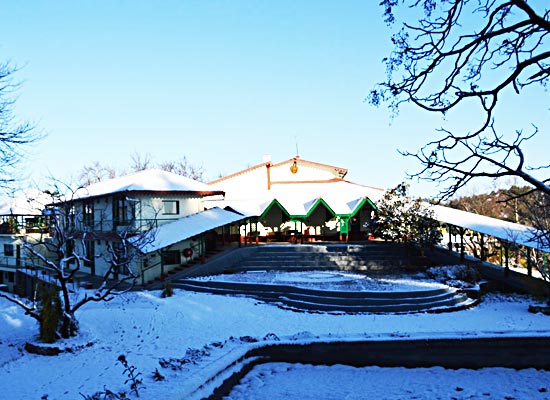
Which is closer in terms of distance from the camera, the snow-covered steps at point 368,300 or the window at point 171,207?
the snow-covered steps at point 368,300

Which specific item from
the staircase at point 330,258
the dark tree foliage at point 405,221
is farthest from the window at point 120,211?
the dark tree foliage at point 405,221

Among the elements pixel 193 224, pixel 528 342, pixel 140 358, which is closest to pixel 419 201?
pixel 193 224

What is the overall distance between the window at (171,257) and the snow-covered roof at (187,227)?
1.41m

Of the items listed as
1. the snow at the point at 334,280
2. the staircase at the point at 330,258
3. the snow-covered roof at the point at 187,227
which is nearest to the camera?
the snow at the point at 334,280

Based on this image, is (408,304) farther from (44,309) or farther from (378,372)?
(44,309)

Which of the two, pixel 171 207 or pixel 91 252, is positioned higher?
pixel 171 207

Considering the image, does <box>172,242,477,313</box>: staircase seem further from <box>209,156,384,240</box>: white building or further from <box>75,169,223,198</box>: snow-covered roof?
<box>75,169,223,198</box>: snow-covered roof

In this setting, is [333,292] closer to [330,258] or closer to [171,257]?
[330,258]

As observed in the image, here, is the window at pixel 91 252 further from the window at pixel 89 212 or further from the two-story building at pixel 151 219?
the window at pixel 89 212

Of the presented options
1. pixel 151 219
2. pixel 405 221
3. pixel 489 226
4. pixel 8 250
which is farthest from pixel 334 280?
pixel 8 250

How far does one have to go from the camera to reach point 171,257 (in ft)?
75.3

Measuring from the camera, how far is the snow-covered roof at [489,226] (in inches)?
730

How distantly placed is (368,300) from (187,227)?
10359 mm

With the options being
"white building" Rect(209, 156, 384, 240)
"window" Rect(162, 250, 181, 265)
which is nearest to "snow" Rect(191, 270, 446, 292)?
"window" Rect(162, 250, 181, 265)
